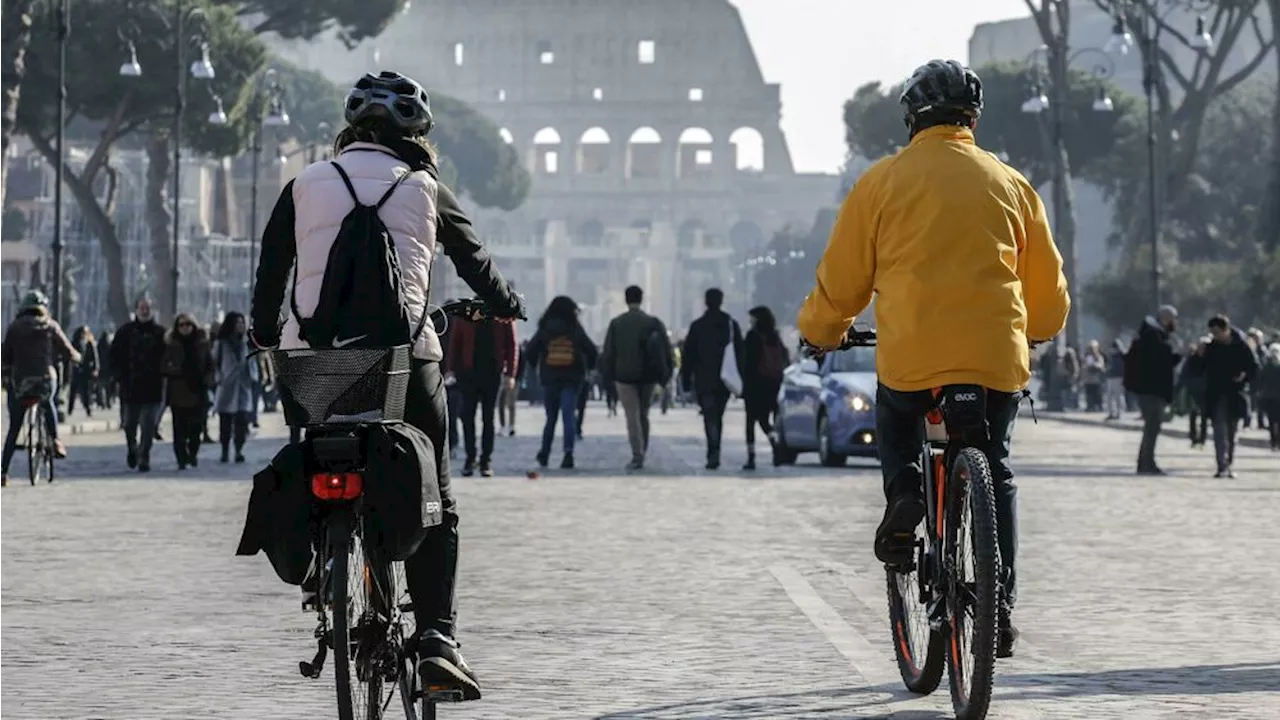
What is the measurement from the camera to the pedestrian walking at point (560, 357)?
79.7 ft

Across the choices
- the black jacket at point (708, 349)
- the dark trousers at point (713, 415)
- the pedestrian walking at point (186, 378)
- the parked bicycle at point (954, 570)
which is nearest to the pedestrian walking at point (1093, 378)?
the dark trousers at point (713, 415)

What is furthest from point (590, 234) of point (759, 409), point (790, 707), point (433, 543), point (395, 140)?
point (433, 543)

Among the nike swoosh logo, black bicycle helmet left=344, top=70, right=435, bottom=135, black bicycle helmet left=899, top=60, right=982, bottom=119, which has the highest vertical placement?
black bicycle helmet left=899, top=60, right=982, bottom=119

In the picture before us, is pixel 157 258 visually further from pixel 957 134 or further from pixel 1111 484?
pixel 957 134

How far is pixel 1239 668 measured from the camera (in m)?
9.00

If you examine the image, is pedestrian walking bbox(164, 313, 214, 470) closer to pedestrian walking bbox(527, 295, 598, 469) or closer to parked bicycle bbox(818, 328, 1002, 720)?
pedestrian walking bbox(527, 295, 598, 469)

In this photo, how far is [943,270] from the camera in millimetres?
7660

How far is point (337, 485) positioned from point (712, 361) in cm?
1872

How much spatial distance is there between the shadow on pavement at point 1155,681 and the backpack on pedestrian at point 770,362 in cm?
1628

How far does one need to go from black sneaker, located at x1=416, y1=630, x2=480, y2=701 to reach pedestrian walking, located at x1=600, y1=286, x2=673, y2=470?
693 inches

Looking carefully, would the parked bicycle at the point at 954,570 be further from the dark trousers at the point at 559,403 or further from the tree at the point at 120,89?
the tree at the point at 120,89

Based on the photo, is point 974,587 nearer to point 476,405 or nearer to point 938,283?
point 938,283

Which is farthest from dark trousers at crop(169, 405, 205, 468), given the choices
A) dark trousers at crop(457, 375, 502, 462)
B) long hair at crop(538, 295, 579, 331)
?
long hair at crop(538, 295, 579, 331)

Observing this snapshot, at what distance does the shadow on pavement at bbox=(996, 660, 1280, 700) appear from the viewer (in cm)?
836
